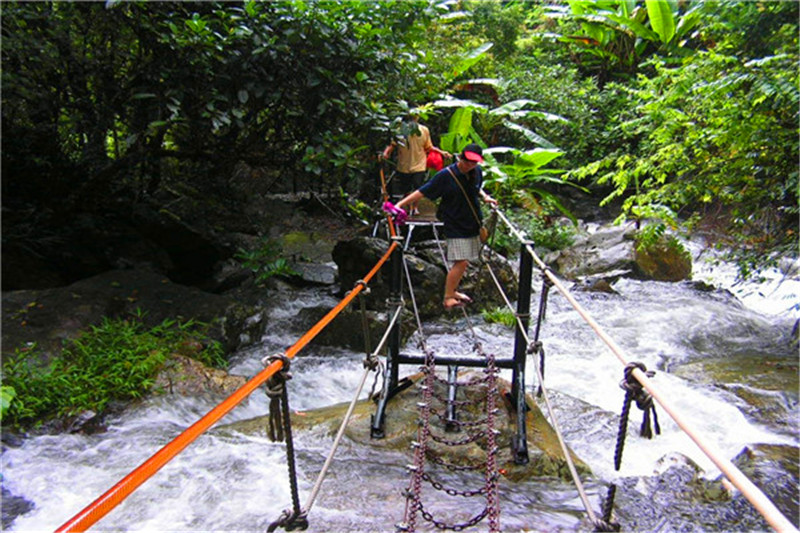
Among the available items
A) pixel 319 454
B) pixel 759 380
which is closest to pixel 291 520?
pixel 319 454

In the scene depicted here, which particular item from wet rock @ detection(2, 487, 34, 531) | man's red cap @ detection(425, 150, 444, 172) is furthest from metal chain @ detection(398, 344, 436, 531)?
man's red cap @ detection(425, 150, 444, 172)

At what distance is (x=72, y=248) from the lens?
A: 5.91 meters

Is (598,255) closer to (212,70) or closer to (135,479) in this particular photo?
(212,70)

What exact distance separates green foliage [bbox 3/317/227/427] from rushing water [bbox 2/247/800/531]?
25 cm

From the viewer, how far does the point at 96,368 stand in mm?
3967

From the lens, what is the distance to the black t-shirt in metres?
3.76

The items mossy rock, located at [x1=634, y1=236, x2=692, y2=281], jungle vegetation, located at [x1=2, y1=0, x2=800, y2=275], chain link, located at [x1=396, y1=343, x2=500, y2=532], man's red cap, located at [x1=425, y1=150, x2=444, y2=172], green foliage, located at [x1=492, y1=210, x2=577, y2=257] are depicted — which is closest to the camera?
chain link, located at [x1=396, y1=343, x2=500, y2=532]

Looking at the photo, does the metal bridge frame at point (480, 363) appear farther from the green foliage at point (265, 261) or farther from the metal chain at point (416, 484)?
the green foliage at point (265, 261)

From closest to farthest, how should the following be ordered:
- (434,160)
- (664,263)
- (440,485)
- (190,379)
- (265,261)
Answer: (440,485), (190,379), (434,160), (265,261), (664,263)

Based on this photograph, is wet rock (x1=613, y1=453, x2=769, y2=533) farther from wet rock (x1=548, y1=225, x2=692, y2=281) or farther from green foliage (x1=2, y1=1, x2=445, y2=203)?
wet rock (x1=548, y1=225, x2=692, y2=281)

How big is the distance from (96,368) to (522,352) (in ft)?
11.0

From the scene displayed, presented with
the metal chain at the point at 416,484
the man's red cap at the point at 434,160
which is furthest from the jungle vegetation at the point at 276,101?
the metal chain at the point at 416,484

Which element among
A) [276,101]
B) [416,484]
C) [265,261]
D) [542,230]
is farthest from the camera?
[542,230]

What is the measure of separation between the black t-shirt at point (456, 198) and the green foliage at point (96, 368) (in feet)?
8.55
